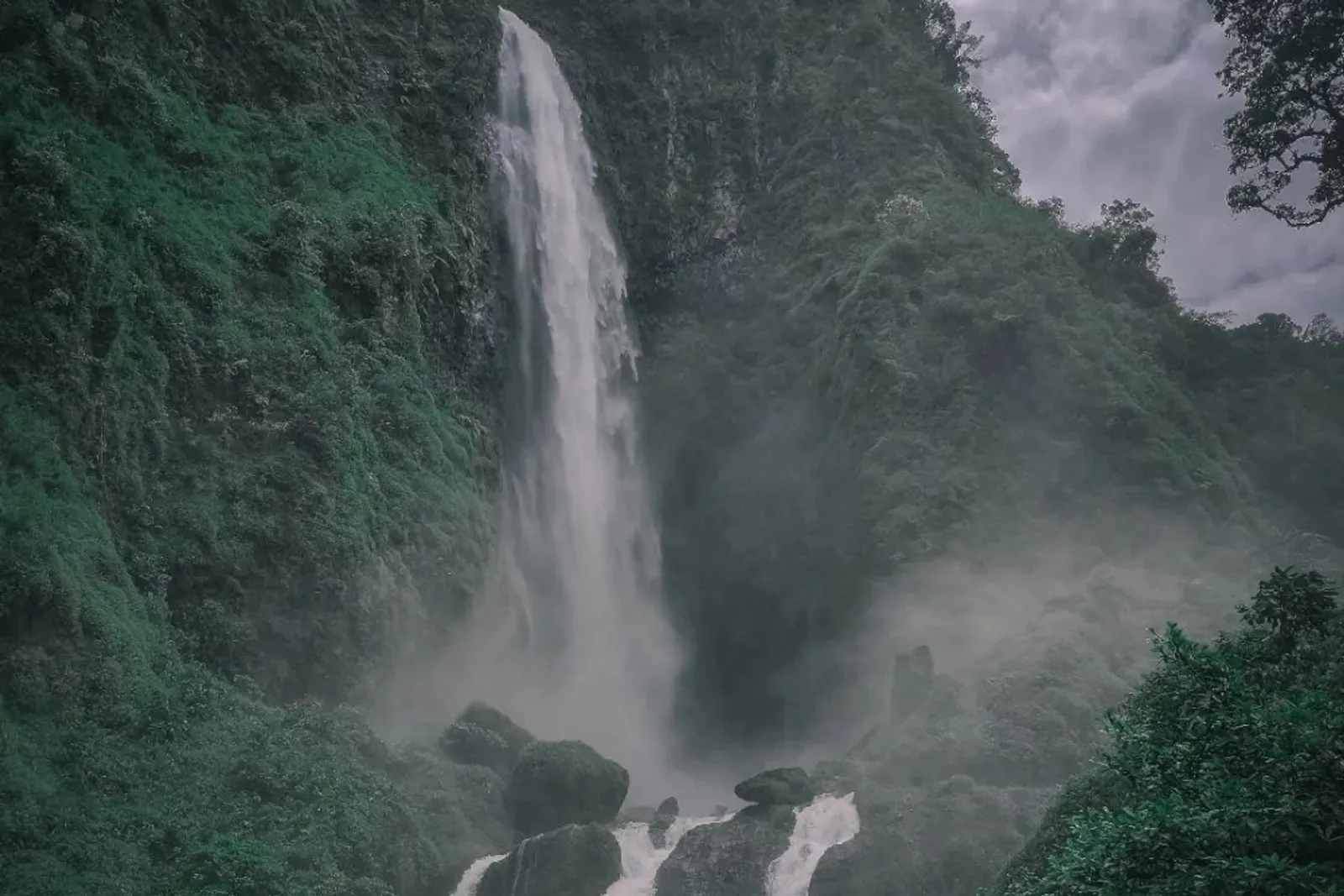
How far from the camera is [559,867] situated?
24016mm

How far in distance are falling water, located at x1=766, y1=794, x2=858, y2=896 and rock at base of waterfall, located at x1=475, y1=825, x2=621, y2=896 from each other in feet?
11.6

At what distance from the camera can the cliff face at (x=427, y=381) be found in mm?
21750

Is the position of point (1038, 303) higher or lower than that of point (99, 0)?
lower

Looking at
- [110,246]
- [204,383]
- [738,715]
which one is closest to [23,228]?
[110,246]

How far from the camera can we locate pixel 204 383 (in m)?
27.0

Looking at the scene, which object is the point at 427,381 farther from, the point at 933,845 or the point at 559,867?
the point at 933,845

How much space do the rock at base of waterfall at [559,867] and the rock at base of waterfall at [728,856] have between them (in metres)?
1.37

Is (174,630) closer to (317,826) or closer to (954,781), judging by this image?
(317,826)

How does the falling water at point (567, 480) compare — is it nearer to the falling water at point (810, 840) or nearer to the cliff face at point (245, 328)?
the cliff face at point (245, 328)

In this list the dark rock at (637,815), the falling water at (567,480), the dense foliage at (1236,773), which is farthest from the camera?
the falling water at (567,480)

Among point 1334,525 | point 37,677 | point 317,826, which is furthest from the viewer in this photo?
point 1334,525

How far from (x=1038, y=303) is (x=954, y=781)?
2189 cm

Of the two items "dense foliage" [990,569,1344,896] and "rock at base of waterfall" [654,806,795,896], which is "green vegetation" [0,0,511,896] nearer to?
"rock at base of waterfall" [654,806,795,896]

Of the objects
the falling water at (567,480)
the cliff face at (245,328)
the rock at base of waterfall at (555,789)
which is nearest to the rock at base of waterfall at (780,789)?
the rock at base of waterfall at (555,789)
